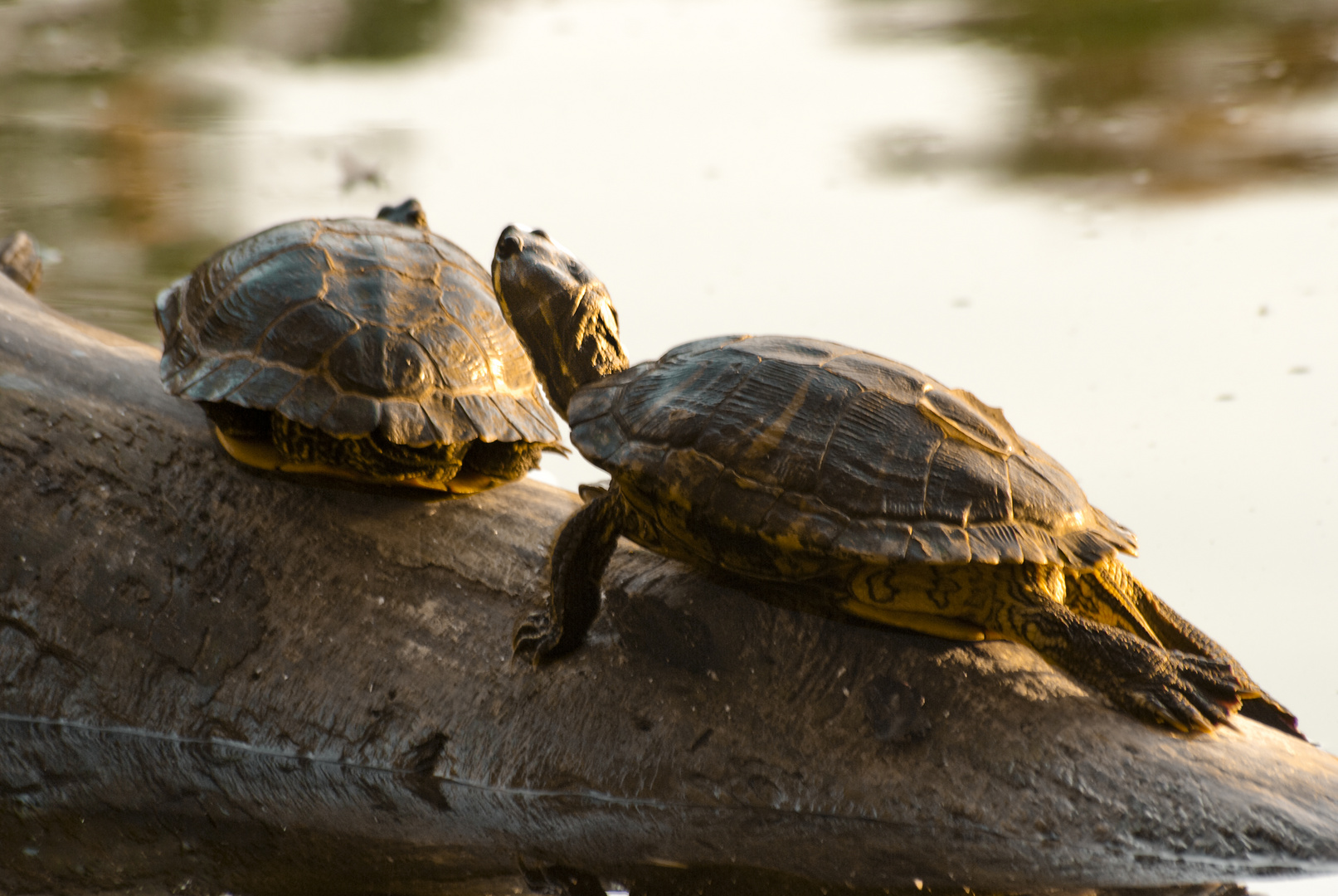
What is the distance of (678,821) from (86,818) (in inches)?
53.5

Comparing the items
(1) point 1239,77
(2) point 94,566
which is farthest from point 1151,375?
(1) point 1239,77

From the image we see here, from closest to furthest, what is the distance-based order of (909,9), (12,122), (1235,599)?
(1235,599)
(12,122)
(909,9)

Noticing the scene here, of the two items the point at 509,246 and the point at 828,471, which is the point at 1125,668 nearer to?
the point at 828,471

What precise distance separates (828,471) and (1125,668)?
81cm

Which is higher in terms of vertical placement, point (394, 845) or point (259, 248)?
point (259, 248)

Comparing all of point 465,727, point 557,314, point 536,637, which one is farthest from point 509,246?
point 465,727

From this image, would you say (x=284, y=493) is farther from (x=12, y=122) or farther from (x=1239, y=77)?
(x=1239, y=77)

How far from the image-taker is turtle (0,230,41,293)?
4.49 metres

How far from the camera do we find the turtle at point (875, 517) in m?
2.57

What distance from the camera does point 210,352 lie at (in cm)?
323

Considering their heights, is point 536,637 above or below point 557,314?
below

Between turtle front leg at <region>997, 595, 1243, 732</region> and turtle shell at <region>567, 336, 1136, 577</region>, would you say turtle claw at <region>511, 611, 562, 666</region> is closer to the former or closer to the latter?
turtle shell at <region>567, 336, 1136, 577</region>

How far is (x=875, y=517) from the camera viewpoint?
2.55m

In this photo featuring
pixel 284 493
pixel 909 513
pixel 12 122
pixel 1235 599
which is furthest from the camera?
pixel 12 122
